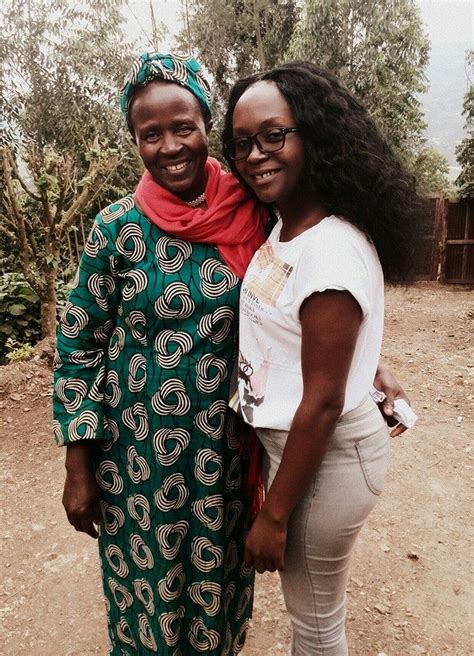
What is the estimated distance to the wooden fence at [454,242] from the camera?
962 centimetres

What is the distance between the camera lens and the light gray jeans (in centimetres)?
123

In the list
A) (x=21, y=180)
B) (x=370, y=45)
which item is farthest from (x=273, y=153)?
(x=370, y=45)

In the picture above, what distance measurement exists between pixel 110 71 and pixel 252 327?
9691 millimetres

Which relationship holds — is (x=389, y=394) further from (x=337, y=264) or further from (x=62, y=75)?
(x=62, y=75)

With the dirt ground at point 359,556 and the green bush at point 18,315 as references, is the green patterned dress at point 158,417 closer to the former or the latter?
the dirt ground at point 359,556

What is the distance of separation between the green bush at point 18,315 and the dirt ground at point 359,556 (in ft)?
4.45

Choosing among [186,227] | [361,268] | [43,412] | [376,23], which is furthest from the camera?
[376,23]

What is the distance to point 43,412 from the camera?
4039 millimetres

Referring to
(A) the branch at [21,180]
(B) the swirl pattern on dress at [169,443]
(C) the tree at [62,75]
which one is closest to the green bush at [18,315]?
A: (A) the branch at [21,180]

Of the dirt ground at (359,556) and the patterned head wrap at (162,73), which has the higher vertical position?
the patterned head wrap at (162,73)

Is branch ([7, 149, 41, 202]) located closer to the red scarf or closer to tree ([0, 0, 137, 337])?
tree ([0, 0, 137, 337])

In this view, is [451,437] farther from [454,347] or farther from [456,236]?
[456,236]

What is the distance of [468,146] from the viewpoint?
401 inches

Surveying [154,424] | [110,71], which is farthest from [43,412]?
[110,71]
